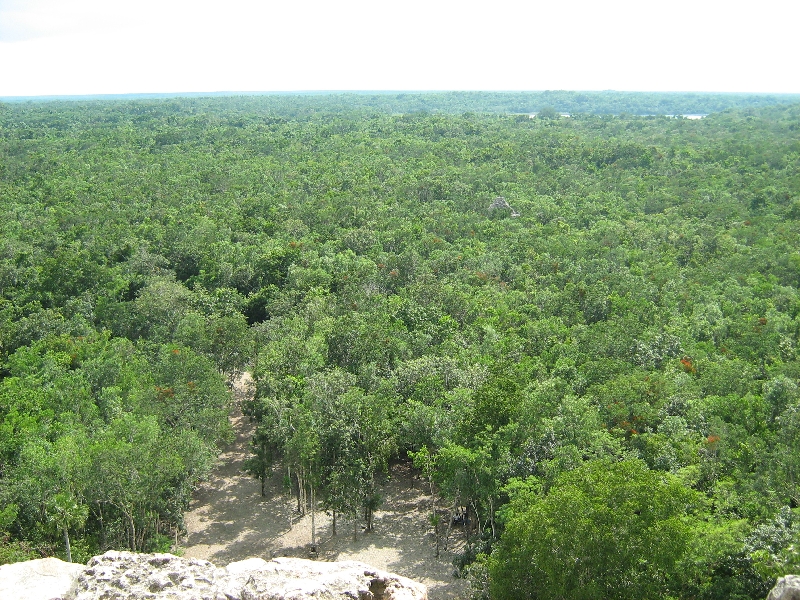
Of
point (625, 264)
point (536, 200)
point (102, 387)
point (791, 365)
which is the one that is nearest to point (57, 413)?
point (102, 387)

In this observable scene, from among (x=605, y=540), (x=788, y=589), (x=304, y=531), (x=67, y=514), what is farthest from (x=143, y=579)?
(x=788, y=589)

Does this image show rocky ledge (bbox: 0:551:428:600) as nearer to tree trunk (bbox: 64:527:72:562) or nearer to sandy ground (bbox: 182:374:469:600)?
tree trunk (bbox: 64:527:72:562)

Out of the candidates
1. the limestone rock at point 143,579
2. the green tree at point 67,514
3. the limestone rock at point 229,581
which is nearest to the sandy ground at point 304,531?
the green tree at point 67,514

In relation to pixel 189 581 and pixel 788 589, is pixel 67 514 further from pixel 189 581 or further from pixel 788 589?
pixel 788 589

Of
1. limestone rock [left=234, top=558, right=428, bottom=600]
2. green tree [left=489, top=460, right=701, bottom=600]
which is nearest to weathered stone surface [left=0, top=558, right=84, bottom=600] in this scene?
limestone rock [left=234, top=558, right=428, bottom=600]

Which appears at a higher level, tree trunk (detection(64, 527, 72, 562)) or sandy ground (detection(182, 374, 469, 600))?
tree trunk (detection(64, 527, 72, 562))

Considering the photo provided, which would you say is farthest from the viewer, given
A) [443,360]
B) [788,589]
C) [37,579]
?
[443,360]

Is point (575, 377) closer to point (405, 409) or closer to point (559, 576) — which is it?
point (405, 409)
